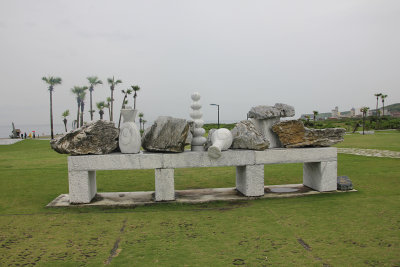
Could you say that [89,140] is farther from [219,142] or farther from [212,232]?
[212,232]

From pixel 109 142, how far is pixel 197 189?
9.45 feet

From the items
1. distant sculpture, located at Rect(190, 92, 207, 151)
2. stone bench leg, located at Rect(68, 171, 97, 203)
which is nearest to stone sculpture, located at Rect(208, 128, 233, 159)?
distant sculpture, located at Rect(190, 92, 207, 151)

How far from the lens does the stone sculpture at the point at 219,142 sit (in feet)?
24.6

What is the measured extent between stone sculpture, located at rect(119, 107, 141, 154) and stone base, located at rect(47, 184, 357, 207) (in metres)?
1.25

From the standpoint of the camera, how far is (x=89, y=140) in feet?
25.1

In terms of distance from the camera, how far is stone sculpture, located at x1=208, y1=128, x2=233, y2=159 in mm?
7513

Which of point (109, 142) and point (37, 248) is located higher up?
point (109, 142)

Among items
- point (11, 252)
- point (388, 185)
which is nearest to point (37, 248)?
point (11, 252)

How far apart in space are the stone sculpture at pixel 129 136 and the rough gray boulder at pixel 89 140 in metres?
0.28

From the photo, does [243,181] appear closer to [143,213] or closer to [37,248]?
[143,213]

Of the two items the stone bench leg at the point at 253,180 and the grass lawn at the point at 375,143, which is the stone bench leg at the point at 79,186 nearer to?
the stone bench leg at the point at 253,180

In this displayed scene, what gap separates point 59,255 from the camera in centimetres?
480

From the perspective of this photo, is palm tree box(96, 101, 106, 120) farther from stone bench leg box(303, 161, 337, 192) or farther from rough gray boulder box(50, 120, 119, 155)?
stone bench leg box(303, 161, 337, 192)

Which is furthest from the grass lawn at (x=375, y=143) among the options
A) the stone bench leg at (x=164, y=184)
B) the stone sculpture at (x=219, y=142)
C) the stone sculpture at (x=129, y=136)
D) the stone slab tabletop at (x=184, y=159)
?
the stone sculpture at (x=129, y=136)
